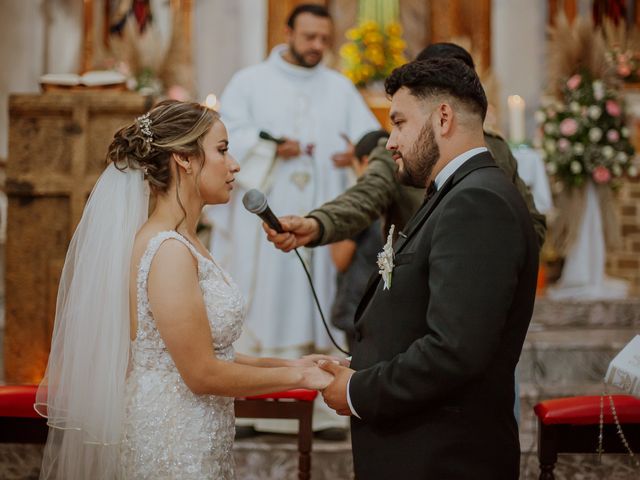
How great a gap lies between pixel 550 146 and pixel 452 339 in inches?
235

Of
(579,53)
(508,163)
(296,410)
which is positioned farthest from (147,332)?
(579,53)

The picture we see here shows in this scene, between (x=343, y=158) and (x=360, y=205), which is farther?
(x=343, y=158)

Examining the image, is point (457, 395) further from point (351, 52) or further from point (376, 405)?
point (351, 52)

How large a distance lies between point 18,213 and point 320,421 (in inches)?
85.1

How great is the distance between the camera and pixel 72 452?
284 cm

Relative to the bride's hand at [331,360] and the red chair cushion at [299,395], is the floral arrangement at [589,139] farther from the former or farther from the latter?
the bride's hand at [331,360]

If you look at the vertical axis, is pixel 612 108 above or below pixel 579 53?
below

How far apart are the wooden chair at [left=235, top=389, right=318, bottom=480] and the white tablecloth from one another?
424cm

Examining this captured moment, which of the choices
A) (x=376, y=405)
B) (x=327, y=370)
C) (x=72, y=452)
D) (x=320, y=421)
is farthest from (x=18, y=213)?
(x=376, y=405)

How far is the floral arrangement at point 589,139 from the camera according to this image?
743 centimetres

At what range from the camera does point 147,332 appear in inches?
108

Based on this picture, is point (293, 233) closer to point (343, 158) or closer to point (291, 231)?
point (291, 231)

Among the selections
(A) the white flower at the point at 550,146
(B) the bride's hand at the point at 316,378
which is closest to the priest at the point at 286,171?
(B) the bride's hand at the point at 316,378

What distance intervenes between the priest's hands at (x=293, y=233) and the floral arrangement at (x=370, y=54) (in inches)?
214
